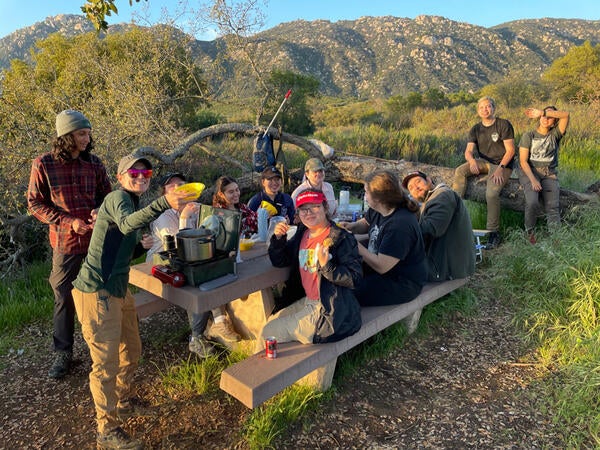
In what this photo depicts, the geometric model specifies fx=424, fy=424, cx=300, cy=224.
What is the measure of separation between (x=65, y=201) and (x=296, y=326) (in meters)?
1.80

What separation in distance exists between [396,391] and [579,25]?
263 feet

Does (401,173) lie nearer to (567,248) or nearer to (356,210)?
(356,210)

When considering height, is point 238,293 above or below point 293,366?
above

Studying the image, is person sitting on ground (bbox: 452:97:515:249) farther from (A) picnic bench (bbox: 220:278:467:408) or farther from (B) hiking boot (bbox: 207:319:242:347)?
(B) hiking boot (bbox: 207:319:242:347)

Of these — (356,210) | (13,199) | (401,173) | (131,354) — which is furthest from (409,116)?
(131,354)

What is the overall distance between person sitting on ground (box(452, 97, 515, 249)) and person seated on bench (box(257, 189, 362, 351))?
3.41m

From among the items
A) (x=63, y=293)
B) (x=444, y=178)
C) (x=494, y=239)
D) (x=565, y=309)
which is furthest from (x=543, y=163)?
(x=63, y=293)

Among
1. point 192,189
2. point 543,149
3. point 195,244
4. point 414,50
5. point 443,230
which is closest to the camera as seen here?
point 192,189

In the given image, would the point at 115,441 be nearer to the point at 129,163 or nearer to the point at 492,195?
the point at 129,163

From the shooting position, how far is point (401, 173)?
6473 mm

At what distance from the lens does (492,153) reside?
5535mm

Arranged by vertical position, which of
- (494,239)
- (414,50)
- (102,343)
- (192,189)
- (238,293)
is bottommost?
(494,239)

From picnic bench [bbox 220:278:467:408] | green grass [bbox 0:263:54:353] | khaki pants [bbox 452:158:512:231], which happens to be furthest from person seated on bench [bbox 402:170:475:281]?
green grass [bbox 0:263:54:353]

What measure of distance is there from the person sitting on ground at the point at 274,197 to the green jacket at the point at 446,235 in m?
1.43
